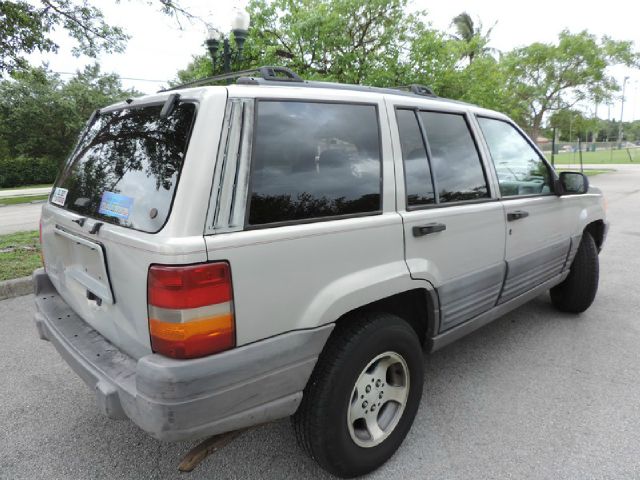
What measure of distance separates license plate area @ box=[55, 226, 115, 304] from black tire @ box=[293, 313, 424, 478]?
0.96 meters

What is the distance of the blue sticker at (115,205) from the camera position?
72.1 inches

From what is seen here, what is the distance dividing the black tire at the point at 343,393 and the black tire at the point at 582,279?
101 inches

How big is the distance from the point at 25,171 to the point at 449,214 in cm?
2989

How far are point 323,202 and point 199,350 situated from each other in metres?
0.80

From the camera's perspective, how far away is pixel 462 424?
8.29ft

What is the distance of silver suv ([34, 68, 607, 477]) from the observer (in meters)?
1.59

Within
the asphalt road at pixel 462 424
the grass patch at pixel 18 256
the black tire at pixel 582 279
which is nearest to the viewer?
the asphalt road at pixel 462 424

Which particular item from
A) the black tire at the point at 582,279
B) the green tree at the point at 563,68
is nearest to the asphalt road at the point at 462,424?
the black tire at the point at 582,279

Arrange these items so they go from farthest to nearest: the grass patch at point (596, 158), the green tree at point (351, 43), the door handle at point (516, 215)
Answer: the grass patch at point (596, 158) < the green tree at point (351, 43) < the door handle at point (516, 215)

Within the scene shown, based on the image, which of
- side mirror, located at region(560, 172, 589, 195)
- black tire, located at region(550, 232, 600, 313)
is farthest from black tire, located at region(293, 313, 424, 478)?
black tire, located at region(550, 232, 600, 313)

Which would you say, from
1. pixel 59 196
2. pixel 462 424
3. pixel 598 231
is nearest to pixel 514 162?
pixel 598 231

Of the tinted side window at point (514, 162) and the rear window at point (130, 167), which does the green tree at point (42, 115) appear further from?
the tinted side window at point (514, 162)

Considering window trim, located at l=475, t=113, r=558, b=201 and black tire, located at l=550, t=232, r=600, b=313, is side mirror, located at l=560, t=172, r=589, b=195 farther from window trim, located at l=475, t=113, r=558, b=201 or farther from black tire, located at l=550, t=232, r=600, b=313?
black tire, located at l=550, t=232, r=600, b=313

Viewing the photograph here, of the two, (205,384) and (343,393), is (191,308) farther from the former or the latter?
(343,393)
